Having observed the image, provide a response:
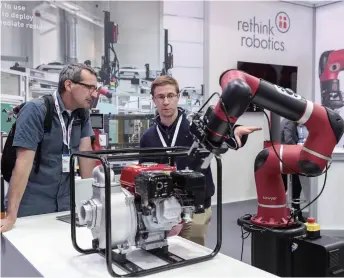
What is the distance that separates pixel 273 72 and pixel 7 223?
481cm

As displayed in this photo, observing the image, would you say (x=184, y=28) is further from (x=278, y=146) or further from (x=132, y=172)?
(x=132, y=172)

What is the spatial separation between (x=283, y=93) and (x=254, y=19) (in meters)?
4.55

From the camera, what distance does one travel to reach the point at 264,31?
18.6 ft

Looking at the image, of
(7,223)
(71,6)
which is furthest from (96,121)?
(7,223)

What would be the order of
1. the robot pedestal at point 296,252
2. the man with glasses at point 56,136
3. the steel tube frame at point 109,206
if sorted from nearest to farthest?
the steel tube frame at point 109,206
the robot pedestal at point 296,252
the man with glasses at point 56,136

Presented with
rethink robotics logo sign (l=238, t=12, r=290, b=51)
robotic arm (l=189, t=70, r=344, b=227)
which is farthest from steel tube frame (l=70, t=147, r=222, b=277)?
rethink robotics logo sign (l=238, t=12, r=290, b=51)

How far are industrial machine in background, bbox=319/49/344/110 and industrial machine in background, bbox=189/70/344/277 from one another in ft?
15.8

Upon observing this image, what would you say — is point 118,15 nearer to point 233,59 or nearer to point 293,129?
point 233,59

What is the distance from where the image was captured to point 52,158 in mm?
1900

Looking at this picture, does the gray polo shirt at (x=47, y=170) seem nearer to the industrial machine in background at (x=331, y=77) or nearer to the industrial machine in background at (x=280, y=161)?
the industrial machine in background at (x=280, y=161)

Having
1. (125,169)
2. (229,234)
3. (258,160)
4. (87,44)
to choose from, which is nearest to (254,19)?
(87,44)

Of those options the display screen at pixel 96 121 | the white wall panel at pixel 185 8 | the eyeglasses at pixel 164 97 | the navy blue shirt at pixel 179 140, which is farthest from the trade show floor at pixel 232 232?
the white wall panel at pixel 185 8

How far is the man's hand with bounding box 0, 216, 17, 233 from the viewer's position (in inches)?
63.8

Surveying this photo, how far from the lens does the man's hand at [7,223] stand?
1.62 metres
